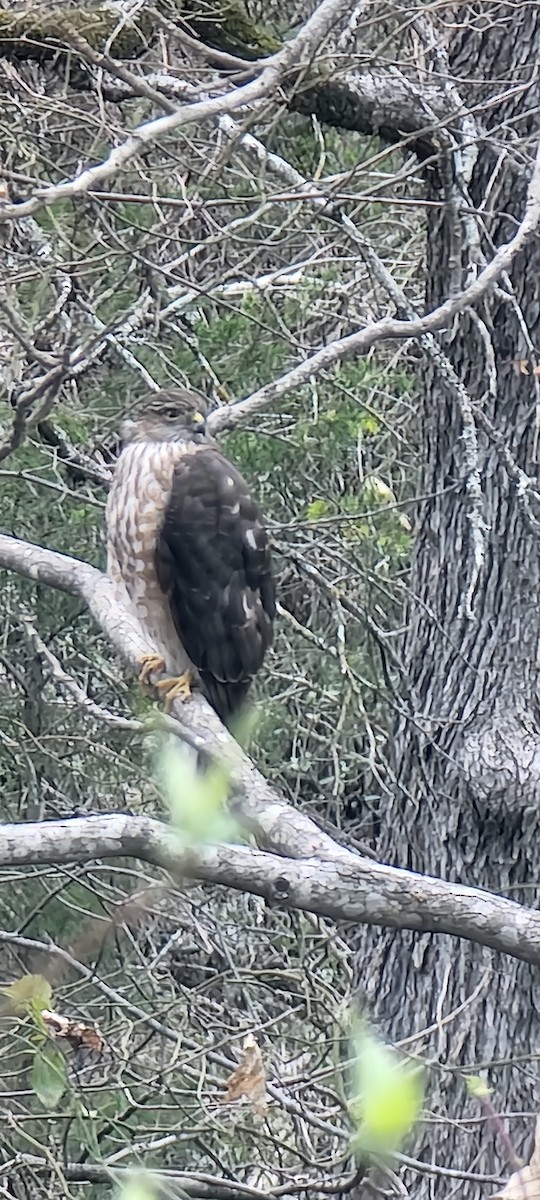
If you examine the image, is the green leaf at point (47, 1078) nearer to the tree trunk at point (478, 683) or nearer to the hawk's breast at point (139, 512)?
the tree trunk at point (478, 683)

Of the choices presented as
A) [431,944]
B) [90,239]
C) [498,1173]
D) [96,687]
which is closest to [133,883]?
[96,687]

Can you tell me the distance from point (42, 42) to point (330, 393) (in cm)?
151

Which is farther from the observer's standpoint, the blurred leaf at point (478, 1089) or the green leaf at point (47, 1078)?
Result: the green leaf at point (47, 1078)

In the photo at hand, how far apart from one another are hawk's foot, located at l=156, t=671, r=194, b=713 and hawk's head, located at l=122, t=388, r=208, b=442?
622 mm

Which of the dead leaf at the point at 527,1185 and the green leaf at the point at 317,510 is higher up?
the dead leaf at the point at 527,1185

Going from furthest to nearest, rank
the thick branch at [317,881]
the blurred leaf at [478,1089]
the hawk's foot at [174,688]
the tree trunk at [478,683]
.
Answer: the tree trunk at [478,683] < the hawk's foot at [174,688] < the thick branch at [317,881] < the blurred leaf at [478,1089]

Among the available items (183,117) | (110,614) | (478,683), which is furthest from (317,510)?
(183,117)

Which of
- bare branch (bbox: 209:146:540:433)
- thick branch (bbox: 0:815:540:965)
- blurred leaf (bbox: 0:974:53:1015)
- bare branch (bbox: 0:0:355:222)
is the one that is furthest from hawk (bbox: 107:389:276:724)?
blurred leaf (bbox: 0:974:53:1015)

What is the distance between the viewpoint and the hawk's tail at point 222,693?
4.31 m

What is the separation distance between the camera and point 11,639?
5.34 metres

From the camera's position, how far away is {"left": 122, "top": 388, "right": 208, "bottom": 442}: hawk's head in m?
4.29

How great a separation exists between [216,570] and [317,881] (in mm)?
2280

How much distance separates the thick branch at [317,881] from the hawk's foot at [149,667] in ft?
5.34

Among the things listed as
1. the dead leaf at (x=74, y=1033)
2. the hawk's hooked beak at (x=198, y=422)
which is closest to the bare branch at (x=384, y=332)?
the hawk's hooked beak at (x=198, y=422)
